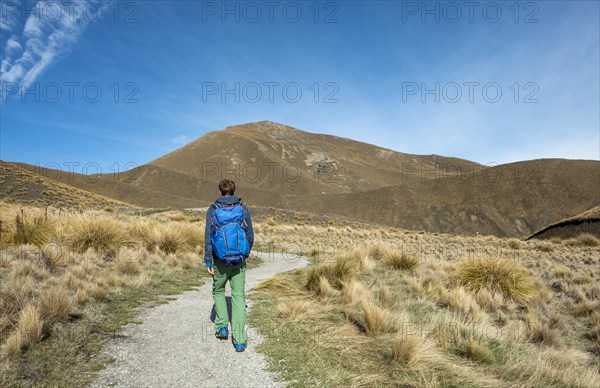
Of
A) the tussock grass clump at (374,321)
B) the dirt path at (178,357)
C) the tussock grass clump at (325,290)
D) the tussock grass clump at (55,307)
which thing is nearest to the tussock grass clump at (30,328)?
the tussock grass clump at (55,307)

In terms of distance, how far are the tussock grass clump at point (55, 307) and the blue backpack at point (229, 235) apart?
222 cm

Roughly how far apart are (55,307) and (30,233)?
22.8 ft

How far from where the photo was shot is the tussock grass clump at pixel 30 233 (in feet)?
31.4

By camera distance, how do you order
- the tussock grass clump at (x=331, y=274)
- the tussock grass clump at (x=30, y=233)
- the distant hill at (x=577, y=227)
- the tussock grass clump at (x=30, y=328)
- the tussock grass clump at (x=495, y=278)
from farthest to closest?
the distant hill at (x=577, y=227), the tussock grass clump at (x=30, y=233), the tussock grass clump at (x=495, y=278), the tussock grass clump at (x=331, y=274), the tussock grass clump at (x=30, y=328)

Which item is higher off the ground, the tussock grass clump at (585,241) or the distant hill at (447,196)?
the distant hill at (447,196)

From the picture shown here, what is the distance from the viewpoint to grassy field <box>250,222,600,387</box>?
3969 millimetres

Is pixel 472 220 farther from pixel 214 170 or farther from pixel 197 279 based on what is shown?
pixel 214 170

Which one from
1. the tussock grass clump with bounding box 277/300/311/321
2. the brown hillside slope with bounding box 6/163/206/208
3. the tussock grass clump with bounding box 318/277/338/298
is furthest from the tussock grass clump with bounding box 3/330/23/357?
the brown hillside slope with bounding box 6/163/206/208

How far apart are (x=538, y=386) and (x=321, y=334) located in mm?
2577

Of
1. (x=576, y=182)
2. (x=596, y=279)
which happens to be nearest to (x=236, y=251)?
(x=596, y=279)

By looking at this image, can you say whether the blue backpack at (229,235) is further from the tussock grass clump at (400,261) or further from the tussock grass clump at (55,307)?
the tussock grass clump at (400,261)

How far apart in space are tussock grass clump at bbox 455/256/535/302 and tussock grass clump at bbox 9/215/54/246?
1147 cm

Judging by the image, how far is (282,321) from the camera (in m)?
5.49

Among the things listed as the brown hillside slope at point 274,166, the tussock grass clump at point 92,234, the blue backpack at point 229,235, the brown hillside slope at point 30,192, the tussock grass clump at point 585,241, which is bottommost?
the tussock grass clump at point 585,241
